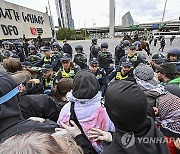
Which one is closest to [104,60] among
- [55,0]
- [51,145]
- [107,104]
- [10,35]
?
[107,104]

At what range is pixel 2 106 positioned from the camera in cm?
116

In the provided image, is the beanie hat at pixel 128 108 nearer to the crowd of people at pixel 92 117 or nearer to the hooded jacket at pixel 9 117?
the crowd of people at pixel 92 117

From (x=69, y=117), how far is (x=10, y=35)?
18.7 m

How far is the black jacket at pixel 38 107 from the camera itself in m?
1.89

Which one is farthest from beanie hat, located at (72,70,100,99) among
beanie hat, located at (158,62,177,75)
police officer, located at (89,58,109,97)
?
police officer, located at (89,58,109,97)


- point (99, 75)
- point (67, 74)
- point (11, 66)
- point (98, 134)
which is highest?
point (11, 66)

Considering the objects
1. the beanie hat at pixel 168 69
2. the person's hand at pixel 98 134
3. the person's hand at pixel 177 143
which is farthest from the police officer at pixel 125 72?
the person's hand at pixel 98 134

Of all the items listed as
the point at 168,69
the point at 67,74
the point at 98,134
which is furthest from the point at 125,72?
the point at 98,134

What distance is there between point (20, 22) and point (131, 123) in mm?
21421

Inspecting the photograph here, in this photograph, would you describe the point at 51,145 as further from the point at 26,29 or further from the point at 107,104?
the point at 26,29

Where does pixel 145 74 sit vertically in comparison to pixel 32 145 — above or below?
below

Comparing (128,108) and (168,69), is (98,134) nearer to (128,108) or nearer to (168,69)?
(128,108)

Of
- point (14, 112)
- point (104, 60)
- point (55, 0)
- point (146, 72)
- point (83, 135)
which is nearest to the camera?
point (14, 112)

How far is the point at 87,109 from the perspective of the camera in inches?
62.8
